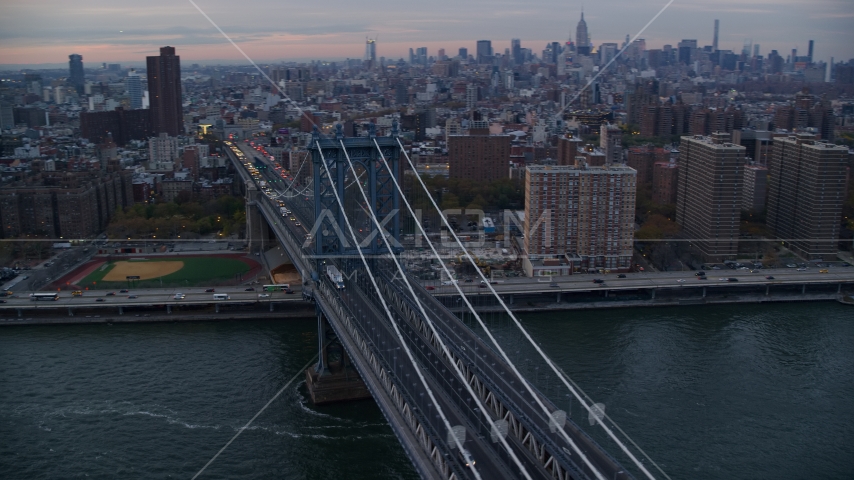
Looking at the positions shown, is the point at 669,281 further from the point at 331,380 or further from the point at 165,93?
the point at 165,93

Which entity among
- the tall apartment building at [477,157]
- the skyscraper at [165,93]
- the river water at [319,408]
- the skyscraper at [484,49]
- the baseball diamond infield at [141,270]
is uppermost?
the skyscraper at [484,49]

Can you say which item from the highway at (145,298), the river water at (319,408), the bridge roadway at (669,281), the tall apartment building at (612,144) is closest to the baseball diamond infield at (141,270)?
the highway at (145,298)

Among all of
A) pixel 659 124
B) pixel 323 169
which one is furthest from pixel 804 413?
pixel 659 124

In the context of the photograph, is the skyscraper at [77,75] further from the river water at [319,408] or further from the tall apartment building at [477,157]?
the river water at [319,408]

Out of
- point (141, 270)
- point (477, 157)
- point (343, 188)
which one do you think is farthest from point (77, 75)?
point (343, 188)

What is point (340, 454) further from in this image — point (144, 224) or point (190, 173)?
point (190, 173)

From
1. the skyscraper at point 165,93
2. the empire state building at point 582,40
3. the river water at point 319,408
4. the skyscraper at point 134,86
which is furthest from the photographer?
the empire state building at point 582,40

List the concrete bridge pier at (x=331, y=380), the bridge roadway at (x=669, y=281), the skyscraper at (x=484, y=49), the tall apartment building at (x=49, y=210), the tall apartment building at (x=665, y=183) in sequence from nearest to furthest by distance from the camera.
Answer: the concrete bridge pier at (x=331, y=380)
the bridge roadway at (x=669, y=281)
the tall apartment building at (x=49, y=210)
the tall apartment building at (x=665, y=183)
the skyscraper at (x=484, y=49)

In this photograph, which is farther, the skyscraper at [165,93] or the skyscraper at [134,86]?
the skyscraper at [134,86]
